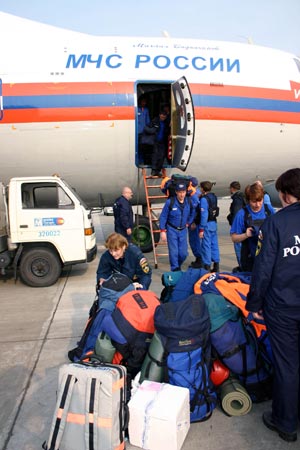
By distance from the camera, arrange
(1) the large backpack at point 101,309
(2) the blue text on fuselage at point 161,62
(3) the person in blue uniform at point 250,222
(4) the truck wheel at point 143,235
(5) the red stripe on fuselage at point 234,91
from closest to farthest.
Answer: (1) the large backpack at point 101,309
(3) the person in blue uniform at point 250,222
(2) the blue text on fuselage at point 161,62
(5) the red stripe on fuselage at point 234,91
(4) the truck wheel at point 143,235

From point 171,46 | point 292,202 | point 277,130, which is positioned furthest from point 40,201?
point 292,202

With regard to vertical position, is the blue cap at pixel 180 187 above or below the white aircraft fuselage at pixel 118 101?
below

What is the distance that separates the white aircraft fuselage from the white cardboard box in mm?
6383

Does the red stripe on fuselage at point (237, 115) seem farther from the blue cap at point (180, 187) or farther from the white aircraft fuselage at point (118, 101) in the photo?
the blue cap at point (180, 187)

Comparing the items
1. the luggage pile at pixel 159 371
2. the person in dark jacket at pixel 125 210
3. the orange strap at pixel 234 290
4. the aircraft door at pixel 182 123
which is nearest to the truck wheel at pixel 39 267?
the person in dark jacket at pixel 125 210

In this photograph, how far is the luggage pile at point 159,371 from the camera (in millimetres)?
2414

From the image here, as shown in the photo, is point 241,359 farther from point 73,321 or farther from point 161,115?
point 161,115

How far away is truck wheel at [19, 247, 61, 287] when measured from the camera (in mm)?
6715

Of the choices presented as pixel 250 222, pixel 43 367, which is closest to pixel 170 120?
pixel 250 222

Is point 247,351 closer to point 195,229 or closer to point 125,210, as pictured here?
point 195,229

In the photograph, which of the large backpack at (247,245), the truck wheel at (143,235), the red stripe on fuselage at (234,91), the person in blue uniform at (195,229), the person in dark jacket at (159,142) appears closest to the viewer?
the large backpack at (247,245)

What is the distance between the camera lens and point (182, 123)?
A: 8.20 m

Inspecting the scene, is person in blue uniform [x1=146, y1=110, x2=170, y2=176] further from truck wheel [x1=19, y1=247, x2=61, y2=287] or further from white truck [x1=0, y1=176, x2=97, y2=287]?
truck wheel [x1=19, y1=247, x2=61, y2=287]

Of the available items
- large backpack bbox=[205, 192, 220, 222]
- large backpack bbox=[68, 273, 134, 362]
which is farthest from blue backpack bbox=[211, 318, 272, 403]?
large backpack bbox=[205, 192, 220, 222]
